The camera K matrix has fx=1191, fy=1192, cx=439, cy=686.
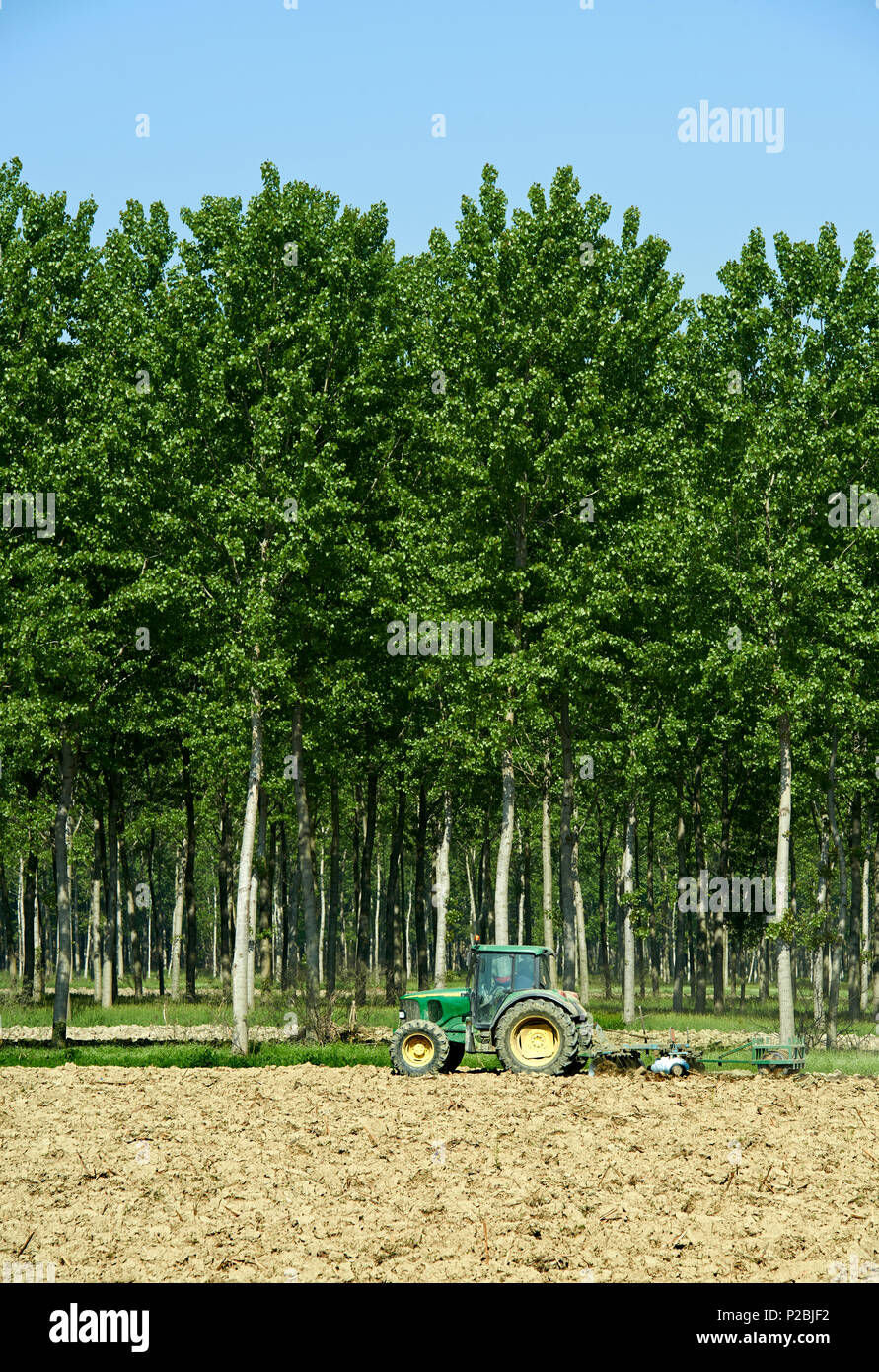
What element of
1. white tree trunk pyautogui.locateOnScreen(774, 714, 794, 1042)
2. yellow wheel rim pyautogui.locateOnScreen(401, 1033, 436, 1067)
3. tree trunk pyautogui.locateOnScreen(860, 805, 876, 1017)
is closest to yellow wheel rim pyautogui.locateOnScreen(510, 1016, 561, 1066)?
yellow wheel rim pyautogui.locateOnScreen(401, 1033, 436, 1067)

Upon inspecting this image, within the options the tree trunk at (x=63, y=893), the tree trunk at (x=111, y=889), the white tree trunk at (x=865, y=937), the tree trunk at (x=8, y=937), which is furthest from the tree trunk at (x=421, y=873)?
the tree trunk at (x=8, y=937)

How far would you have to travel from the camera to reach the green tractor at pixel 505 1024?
20547 mm

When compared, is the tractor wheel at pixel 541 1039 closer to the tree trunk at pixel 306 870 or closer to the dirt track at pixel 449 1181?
the dirt track at pixel 449 1181

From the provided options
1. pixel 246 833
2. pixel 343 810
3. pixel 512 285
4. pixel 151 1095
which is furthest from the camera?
pixel 343 810

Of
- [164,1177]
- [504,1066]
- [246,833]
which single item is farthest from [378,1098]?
[246,833]

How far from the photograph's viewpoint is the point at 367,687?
1310 inches

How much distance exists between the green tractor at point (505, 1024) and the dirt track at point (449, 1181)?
0.75m

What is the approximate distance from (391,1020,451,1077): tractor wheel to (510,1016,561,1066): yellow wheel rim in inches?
56.8

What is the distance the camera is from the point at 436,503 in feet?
102

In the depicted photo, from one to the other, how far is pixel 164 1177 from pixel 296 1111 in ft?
14.7

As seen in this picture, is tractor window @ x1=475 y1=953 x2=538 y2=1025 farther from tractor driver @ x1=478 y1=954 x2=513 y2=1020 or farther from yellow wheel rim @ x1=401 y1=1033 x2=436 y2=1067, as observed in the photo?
yellow wheel rim @ x1=401 y1=1033 x2=436 y2=1067

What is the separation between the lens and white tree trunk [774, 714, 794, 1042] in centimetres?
2755

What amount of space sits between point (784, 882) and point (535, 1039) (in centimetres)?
936
